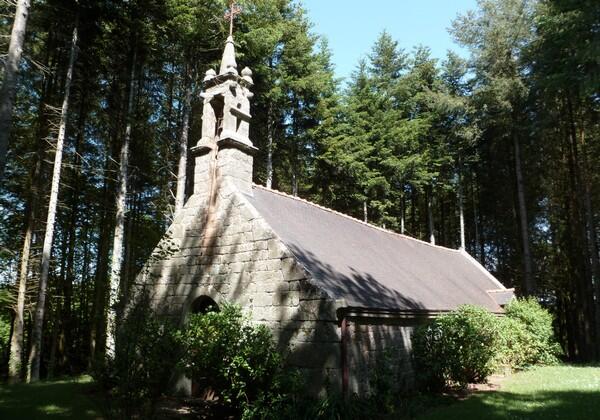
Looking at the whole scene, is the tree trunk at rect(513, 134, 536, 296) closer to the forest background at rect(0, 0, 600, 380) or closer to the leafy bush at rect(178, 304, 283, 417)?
the forest background at rect(0, 0, 600, 380)

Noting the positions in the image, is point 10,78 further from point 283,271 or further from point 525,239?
point 525,239

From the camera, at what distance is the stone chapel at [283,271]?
25.1ft

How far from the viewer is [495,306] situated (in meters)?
15.4

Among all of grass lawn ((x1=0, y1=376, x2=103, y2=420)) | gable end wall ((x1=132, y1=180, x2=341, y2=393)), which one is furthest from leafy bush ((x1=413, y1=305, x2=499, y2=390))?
grass lawn ((x1=0, y1=376, x2=103, y2=420))

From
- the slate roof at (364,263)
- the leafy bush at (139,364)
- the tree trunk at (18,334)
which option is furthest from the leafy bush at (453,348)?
the tree trunk at (18,334)

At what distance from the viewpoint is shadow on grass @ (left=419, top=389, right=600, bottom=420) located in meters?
7.05

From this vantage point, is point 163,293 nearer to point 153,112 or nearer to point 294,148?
point 153,112

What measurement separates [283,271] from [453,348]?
4306 mm

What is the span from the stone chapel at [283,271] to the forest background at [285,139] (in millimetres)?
1404

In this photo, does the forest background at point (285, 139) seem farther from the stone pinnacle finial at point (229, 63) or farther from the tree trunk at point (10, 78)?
the stone pinnacle finial at point (229, 63)

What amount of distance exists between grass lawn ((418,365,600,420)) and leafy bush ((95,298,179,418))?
4.15 meters

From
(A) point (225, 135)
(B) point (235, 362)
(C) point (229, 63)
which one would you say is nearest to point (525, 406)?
(B) point (235, 362)

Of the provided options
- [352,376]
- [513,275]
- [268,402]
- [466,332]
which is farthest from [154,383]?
[513,275]

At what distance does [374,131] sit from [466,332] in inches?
671
